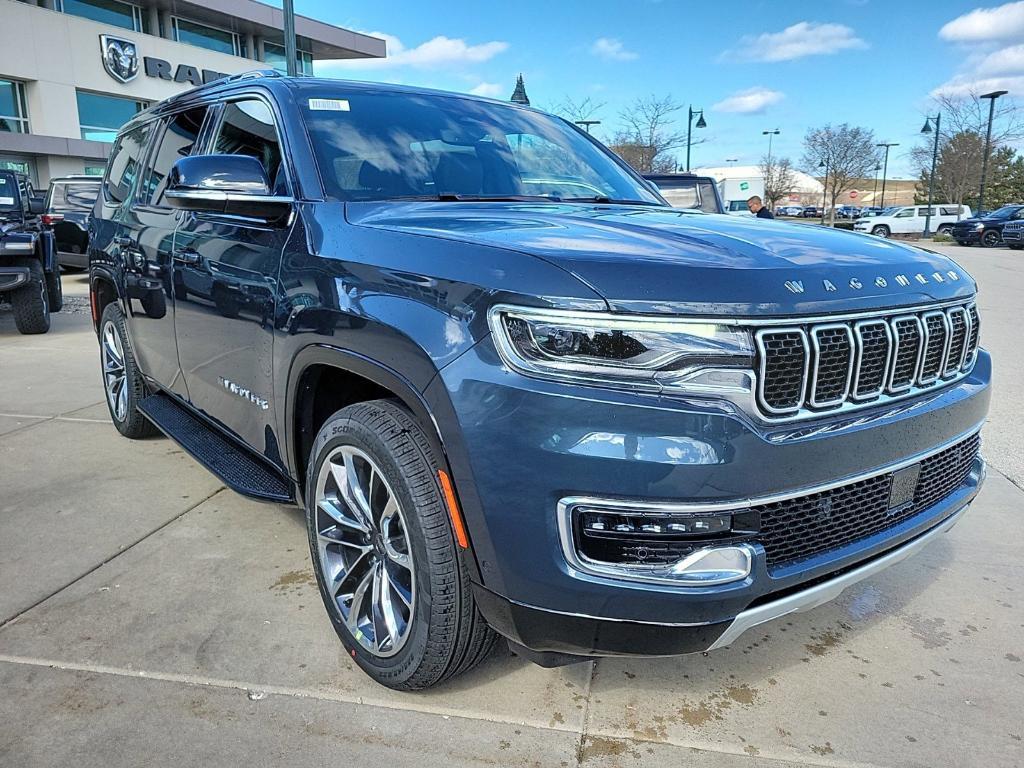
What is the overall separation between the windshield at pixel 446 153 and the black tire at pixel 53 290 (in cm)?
775

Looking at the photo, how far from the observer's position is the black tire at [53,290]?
9.38 m

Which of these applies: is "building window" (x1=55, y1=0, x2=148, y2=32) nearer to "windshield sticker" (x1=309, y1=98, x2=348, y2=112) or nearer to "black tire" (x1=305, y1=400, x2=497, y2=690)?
"windshield sticker" (x1=309, y1=98, x2=348, y2=112)

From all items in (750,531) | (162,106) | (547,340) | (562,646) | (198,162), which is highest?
(162,106)

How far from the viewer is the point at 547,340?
185 centimetres

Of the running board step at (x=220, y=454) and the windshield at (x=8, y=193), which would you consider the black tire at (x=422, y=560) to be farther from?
the windshield at (x=8, y=193)

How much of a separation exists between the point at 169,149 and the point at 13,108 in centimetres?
2899

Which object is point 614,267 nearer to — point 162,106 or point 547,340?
point 547,340

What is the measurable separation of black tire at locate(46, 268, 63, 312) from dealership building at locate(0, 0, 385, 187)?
1600 centimetres

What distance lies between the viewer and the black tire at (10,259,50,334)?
8914mm

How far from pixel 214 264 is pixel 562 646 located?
2055mm

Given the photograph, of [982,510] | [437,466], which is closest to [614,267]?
[437,466]

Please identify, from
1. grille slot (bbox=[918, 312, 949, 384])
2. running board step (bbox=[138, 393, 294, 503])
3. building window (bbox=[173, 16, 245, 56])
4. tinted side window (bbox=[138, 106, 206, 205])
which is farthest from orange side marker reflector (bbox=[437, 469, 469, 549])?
building window (bbox=[173, 16, 245, 56])

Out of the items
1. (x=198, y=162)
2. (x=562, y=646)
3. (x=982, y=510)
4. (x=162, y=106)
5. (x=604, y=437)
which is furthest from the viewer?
(x=162, y=106)

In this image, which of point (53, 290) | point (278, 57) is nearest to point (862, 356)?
point (53, 290)
